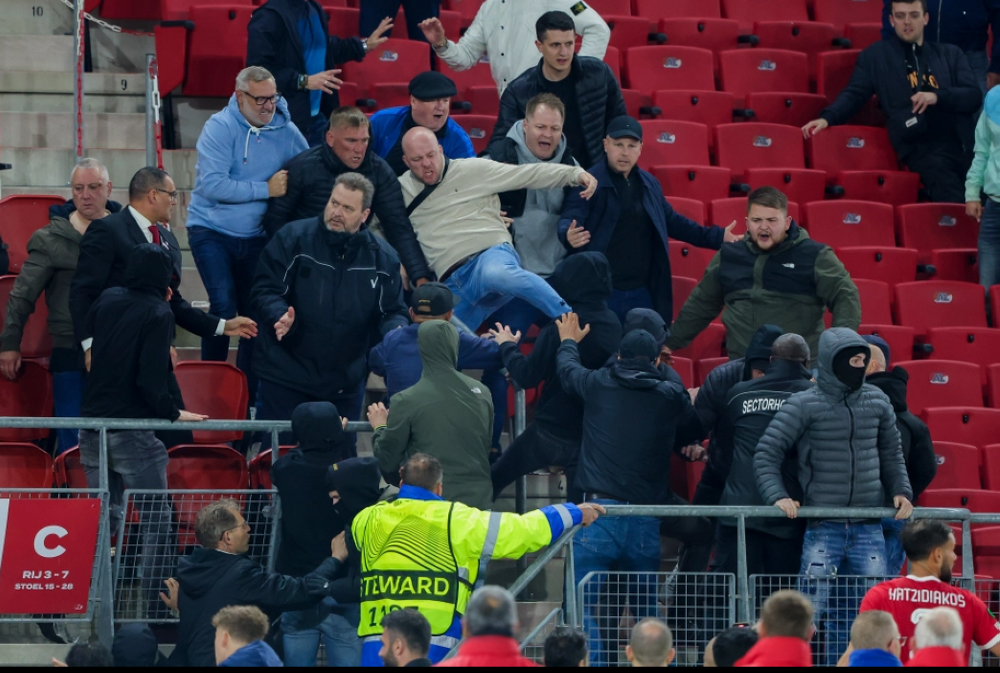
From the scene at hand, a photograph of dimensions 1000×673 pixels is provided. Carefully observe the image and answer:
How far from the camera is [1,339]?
8.05 meters

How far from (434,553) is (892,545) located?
2.28m

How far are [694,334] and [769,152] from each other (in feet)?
9.20

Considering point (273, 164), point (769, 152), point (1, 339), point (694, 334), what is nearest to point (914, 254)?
point (769, 152)

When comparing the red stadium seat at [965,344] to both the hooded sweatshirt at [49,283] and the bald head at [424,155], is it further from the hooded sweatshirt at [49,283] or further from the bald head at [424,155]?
the hooded sweatshirt at [49,283]

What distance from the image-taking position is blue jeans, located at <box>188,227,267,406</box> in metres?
8.43

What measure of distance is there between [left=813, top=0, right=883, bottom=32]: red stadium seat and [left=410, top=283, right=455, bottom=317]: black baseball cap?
6.11m

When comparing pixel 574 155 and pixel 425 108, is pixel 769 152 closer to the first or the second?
pixel 574 155

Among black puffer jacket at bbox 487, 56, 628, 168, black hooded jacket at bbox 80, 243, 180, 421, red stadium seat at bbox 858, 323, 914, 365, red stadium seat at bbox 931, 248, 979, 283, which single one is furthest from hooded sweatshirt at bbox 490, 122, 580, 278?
red stadium seat at bbox 931, 248, 979, 283

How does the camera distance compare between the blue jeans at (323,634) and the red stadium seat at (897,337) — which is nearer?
the blue jeans at (323,634)

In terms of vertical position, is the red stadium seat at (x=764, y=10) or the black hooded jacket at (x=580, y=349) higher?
the red stadium seat at (x=764, y=10)

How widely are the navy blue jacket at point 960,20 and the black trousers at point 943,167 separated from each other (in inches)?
34.8

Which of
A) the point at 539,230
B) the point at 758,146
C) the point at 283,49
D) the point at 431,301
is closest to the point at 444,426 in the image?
the point at 431,301

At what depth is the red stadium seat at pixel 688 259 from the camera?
9.70m

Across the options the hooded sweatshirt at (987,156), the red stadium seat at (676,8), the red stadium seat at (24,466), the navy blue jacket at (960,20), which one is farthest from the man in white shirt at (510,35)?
the red stadium seat at (24,466)
